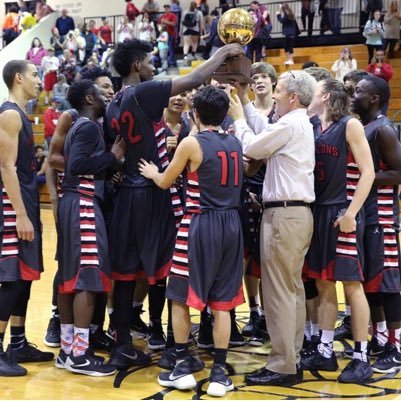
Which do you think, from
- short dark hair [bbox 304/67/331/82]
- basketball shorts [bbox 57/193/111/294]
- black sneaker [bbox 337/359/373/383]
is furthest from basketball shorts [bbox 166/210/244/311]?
short dark hair [bbox 304/67/331/82]

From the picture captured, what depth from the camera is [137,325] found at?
6.11m

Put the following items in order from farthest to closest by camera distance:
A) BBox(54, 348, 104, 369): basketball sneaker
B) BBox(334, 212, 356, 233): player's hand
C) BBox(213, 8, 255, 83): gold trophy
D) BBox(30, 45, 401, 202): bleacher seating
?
BBox(30, 45, 401, 202): bleacher seating, BBox(54, 348, 104, 369): basketball sneaker, BBox(213, 8, 255, 83): gold trophy, BBox(334, 212, 356, 233): player's hand

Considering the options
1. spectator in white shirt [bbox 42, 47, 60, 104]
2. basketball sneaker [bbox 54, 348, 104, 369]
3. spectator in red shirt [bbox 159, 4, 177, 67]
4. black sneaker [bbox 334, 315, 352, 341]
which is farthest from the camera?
spectator in white shirt [bbox 42, 47, 60, 104]

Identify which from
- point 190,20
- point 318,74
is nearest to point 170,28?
point 190,20

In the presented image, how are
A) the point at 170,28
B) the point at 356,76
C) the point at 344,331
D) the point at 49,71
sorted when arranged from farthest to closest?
the point at 170,28, the point at 49,71, the point at 344,331, the point at 356,76

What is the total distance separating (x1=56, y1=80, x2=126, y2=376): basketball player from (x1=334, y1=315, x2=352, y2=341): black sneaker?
6.48 feet

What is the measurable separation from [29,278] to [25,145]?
0.93 meters

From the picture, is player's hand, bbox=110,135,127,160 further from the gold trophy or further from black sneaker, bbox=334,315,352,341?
black sneaker, bbox=334,315,352,341

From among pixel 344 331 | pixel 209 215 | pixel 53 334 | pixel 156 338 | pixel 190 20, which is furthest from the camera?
pixel 190 20

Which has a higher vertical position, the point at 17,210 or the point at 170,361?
the point at 17,210

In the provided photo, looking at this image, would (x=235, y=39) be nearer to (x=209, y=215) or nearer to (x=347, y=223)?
(x=209, y=215)

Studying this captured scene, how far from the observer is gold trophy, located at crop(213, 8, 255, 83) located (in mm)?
5031

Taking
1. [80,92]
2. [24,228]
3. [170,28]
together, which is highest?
[170,28]

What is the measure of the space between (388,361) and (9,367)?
8.61 ft
